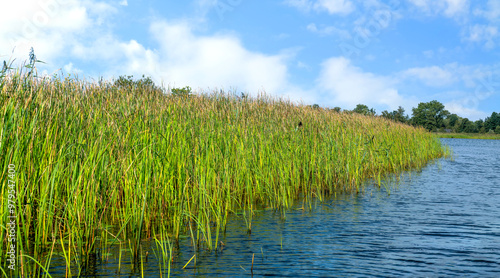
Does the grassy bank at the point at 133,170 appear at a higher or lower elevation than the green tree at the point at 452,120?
lower

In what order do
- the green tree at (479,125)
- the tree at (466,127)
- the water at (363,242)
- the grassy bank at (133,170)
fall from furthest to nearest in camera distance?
1. the tree at (466,127)
2. the green tree at (479,125)
3. the water at (363,242)
4. the grassy bank at (133,170)

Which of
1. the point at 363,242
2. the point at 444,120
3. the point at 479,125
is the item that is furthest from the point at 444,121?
the point at 363,242

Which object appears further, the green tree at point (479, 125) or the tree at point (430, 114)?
the tree at point (430, 114)

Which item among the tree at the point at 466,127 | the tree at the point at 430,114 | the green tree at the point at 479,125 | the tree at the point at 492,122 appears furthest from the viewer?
the tree at the point at 430,114

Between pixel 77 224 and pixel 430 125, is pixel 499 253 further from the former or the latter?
pixel 430 125

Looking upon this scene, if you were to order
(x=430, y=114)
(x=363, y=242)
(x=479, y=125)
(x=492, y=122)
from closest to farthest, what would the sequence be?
(x=363, y=242), (x=479, y=125), (x=492, y=122), (x=430, y=114)

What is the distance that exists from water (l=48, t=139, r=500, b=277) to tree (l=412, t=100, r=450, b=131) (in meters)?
126

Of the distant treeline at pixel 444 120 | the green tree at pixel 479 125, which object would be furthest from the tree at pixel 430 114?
the green tree at pixel 479 125

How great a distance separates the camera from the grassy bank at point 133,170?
432 centimetres

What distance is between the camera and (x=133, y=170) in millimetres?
5113

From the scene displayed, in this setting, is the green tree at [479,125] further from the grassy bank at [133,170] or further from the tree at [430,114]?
the grassy bank at [133,170]

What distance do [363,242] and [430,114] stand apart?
13560 centimetres

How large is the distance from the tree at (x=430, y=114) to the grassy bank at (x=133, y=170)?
124 metres

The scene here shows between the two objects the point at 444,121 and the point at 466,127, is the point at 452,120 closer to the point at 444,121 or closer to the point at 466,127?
the point at 444,121
